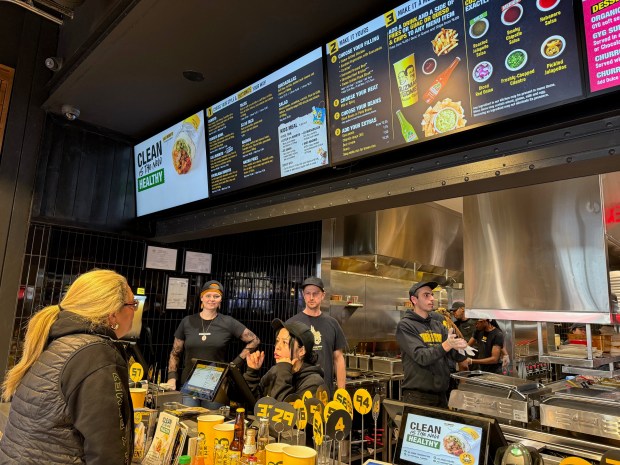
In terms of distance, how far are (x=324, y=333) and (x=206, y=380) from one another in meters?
1.54

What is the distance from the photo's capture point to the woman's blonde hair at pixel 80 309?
4.68 feet

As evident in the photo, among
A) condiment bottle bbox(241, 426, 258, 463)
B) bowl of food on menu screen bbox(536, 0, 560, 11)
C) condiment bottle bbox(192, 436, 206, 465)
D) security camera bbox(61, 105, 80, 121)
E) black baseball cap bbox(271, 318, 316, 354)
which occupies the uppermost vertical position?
security camera bbox(61, 105, 80, 121)

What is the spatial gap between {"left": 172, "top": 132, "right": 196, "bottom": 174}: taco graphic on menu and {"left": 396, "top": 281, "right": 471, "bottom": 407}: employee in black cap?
2.16 meters

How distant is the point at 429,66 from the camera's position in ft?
6.82

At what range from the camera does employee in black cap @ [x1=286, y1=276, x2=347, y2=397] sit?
11.9 ft

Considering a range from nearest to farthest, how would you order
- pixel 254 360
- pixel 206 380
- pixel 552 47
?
pixel 552 47 → pixel 206 380 → pixel 254 360

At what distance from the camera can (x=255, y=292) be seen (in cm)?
550

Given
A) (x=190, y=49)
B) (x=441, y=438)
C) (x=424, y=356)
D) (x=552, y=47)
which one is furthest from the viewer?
(x=424, y=356)

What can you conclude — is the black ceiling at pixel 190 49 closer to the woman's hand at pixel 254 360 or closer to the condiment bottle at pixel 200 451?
the woman's hand at pixel 254 360

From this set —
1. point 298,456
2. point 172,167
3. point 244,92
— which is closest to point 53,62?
point 172,167

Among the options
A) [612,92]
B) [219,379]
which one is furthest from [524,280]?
[219,379]

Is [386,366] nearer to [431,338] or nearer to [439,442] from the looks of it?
[431,338]

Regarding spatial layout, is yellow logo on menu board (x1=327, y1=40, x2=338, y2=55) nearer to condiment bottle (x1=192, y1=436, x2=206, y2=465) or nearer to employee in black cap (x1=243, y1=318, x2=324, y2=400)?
employee in black cap (x1=243, y1=318, x2=324, y2=400)

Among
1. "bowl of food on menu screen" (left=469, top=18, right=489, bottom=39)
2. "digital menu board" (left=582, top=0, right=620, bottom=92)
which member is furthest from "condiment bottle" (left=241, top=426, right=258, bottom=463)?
"bowl of food on menu screen" (left=469, top=18, right=489, bottom=39)
